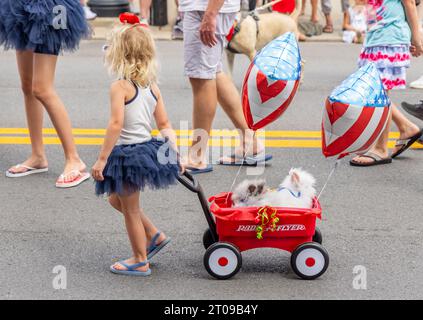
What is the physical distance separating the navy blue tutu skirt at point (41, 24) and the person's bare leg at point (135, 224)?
1844 mm

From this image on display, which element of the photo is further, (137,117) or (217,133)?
(217,133)

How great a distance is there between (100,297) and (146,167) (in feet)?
2.19

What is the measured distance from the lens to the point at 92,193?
6.18 m

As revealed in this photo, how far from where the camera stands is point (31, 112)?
21.4ft

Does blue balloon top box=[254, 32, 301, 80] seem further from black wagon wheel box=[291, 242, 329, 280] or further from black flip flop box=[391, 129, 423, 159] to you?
black flip flop box=[391, 129, 423, 159]

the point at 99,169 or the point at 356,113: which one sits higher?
the point at 356,113

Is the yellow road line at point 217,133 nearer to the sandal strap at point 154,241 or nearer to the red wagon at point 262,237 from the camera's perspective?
the sandal strap at point 154,241

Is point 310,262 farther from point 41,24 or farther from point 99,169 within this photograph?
point 41,24

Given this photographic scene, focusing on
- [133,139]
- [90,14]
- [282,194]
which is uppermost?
[133,139]

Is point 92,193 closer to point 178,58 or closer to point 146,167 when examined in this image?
point 146,167

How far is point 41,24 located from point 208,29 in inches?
42.9

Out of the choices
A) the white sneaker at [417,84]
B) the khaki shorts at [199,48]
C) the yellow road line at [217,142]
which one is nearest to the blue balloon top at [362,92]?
the khaki shorts at [199,48]

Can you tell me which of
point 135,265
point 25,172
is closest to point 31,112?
point 25,172
